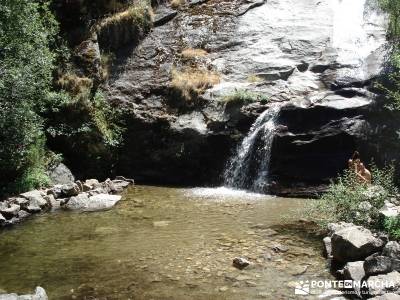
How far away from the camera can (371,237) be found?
9008mm

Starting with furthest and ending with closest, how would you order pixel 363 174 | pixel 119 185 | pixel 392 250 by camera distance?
1. pixel 119 185
2. pixel 363 174
3. pixel 392 250

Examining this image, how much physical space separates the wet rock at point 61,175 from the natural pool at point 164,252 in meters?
3.20

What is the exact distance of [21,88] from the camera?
15250mm

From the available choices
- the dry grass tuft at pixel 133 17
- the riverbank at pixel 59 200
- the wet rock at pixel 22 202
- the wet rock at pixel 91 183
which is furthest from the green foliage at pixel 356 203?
the dry grass tuft at pixel 133 17

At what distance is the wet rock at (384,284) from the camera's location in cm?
764

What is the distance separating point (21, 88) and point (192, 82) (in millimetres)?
7125

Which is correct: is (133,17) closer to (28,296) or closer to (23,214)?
(23,214)

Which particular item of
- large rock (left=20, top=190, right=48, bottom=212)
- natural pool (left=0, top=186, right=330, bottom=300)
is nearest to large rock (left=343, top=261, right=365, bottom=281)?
natural pool (left=0, top=186, right=330, bottom=300)

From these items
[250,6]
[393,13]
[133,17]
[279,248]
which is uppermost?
[250,6]

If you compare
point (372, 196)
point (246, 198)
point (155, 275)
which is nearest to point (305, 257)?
point (372, 196)

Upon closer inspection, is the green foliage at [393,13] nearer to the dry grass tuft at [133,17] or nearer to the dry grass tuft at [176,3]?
the dry grass tuft at [176,3]

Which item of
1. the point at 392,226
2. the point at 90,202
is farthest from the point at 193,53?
the point at 392,226

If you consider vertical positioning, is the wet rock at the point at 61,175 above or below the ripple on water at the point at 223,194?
above

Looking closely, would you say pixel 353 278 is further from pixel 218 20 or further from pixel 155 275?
pixel 218 20
